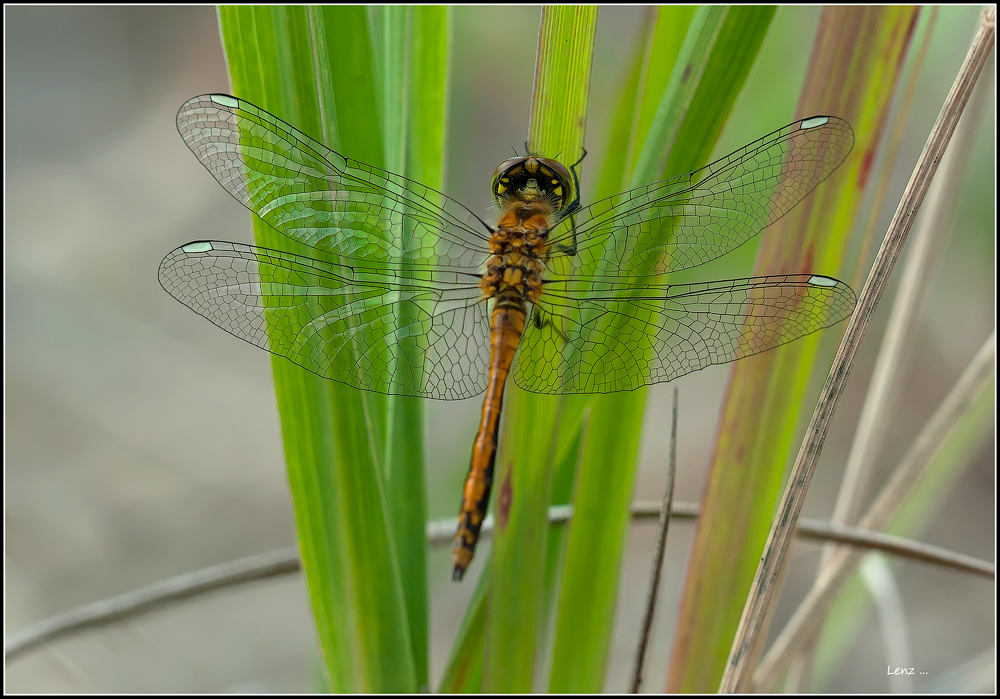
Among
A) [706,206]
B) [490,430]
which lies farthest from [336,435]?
[706,206]

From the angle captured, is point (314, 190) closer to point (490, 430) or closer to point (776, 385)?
point (490, 430)

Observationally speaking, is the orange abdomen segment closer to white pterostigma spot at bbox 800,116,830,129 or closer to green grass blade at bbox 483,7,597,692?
green grass blade at bbox 483,7,597,692

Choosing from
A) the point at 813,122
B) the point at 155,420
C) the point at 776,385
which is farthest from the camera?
the point at 155,420

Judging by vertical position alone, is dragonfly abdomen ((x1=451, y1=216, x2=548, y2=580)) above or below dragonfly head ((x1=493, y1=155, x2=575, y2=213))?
below

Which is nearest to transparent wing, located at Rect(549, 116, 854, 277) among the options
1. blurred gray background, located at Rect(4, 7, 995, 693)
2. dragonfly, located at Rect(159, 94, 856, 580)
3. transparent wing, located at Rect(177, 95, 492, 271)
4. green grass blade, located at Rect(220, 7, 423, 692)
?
dragonfly, located at Rect(159, 94, 856, 580)

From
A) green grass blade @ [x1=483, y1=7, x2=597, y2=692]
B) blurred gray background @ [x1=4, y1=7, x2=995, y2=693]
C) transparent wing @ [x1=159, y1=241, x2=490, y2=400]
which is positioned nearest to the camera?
green grass blade @ [x1=483, y1=7, x2=597, y2=692]

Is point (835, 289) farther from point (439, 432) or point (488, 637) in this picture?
point (439, 432)

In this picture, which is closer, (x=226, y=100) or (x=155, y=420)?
(x=226, y=100)
